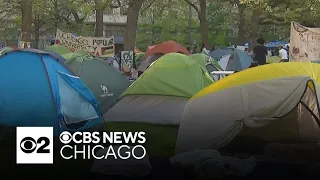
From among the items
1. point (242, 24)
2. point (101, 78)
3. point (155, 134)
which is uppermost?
Answer: point (242, 24)

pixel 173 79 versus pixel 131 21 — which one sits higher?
pixel 131 21

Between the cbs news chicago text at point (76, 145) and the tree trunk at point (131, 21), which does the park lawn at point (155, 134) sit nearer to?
the cbs news chicago text at point (76, 145)

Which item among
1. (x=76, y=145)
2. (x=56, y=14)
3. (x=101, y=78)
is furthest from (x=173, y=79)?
(x=56, y=14)

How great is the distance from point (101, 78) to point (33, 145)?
12.2 feet

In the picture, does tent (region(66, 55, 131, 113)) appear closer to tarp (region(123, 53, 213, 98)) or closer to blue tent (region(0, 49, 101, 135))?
tarp (region(123, 53, 213, 98))

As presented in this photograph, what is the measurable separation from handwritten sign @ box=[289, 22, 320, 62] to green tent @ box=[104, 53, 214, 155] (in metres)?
5.36

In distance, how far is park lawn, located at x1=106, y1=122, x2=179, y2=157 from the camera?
24.2ft

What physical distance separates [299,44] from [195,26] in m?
31.4

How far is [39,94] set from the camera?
7469 mm

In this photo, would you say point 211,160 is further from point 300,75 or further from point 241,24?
point 241,24

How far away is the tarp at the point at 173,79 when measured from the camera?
8.69 m

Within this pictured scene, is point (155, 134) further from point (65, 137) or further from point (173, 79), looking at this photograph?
point (65, 137)

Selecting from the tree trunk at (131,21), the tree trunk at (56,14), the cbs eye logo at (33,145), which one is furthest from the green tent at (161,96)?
the tree trunk at (56,14)

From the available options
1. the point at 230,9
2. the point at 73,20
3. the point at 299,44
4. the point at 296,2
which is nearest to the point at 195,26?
the point at 230,9
